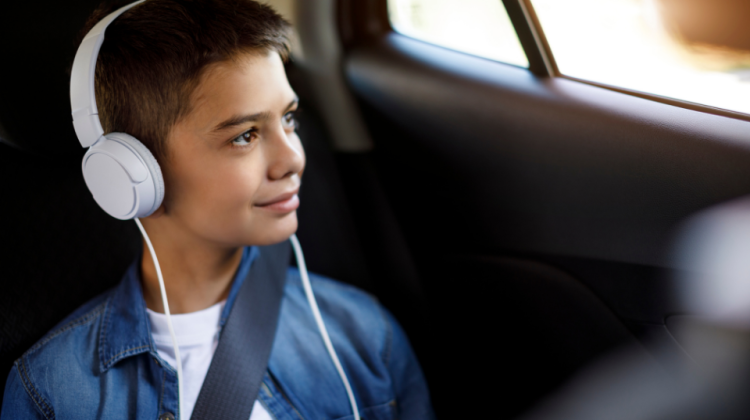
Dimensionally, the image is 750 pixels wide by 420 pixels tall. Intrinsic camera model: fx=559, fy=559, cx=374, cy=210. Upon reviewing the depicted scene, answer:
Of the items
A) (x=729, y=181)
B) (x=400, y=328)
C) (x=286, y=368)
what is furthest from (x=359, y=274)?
(x=729, y=181)

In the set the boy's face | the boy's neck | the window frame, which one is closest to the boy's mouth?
the boy's face

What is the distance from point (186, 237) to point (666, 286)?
31.6 inches

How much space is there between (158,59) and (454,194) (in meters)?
0.66

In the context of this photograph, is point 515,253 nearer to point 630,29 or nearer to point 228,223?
point 630,29

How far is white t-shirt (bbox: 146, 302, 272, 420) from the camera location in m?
0.91

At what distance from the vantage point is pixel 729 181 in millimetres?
834

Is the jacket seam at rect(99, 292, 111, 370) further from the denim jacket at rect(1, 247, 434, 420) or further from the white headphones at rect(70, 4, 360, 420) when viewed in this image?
the white headphones at rect(70, 4, 360, 420)

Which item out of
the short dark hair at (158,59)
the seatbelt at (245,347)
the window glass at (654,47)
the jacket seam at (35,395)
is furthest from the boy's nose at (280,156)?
the window glass at (654,47)

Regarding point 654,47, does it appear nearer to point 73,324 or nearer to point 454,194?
point 454,194

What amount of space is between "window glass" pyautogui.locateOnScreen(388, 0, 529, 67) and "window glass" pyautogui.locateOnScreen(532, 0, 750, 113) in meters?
0.08

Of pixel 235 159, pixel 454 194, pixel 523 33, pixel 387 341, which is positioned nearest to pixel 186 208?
pixel 235 159

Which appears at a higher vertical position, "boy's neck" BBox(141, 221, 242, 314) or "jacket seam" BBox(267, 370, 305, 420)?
"boy's neck" BBox(141, 221, 242, 314)

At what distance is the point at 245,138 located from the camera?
869 mm

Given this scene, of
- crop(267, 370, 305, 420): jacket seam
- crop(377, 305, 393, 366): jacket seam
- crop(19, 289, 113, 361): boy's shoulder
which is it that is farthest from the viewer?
crop(377, 305, 393, 366): jacket seam
